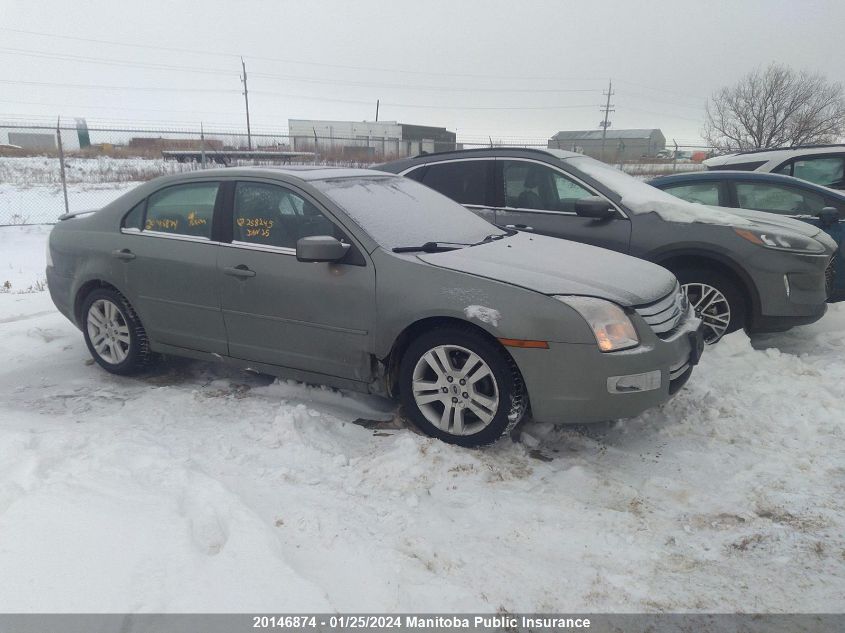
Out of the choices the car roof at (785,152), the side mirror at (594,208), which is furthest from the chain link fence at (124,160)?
the side mirror at (594,208)

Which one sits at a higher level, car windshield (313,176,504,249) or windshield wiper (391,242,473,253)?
car windshield (313,176,504,249)

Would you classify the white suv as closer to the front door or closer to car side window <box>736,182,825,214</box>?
car side window <box>736,182,825,214</box>

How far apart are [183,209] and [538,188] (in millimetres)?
3023

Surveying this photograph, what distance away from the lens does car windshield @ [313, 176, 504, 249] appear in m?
3.94

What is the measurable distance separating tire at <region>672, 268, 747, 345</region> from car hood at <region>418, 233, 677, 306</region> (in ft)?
4.01

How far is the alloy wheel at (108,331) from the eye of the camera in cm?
478

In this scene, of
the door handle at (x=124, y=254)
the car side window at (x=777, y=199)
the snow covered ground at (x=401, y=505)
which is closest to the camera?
the snow covered ground at (x=401, y=505)

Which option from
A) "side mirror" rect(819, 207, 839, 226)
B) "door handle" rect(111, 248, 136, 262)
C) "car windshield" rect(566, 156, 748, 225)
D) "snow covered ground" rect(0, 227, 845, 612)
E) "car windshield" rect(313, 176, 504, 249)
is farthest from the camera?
"side mirror" rect(819, 207, 839, 226)

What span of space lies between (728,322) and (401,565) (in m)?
3.79

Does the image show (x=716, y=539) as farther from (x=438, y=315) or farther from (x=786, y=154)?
(x=786, y=154)

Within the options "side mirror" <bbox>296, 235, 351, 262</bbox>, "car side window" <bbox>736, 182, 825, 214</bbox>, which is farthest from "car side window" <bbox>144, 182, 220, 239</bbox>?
"car side window" <bbox>736, 182, 825, 214</bbox>

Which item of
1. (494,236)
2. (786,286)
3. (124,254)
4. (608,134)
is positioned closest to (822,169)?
(786,286)

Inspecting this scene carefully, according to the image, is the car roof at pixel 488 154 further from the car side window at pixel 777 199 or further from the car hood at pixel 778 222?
the car side window at pixel 777 199

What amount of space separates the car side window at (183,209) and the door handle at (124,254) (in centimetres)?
21
